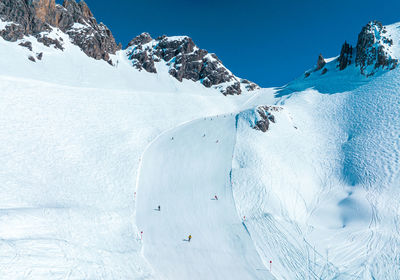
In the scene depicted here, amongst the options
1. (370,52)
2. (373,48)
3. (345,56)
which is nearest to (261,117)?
(370,52)

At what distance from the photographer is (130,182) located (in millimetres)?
25547

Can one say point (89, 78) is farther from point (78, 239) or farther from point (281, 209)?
point (281, 209)

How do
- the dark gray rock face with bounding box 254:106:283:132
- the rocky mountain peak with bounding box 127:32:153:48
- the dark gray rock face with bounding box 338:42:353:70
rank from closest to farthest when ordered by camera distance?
the dark gray rock face with bounding box 254:106:283:132 → the dark gray rock face with bounding box 338:42:353:70 → the rocky mountain peak with bounding box 127:32:153:48

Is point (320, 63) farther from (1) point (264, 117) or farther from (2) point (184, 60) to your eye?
(1) point (264, 117)

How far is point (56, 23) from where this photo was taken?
72250mm

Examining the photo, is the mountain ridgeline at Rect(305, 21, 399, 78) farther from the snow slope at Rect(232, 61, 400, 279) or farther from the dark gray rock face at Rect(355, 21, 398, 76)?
the snow slope at Rect(232, 61, 400, 279)

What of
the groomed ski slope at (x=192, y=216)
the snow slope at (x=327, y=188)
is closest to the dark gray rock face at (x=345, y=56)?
the snow slope at (x=327, y=188)

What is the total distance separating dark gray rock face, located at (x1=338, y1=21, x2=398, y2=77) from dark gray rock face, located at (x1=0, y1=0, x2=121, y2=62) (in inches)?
3217

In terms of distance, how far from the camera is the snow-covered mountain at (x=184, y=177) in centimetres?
1544

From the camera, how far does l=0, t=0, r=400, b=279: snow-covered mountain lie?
15.4m

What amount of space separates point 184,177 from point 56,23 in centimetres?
7850

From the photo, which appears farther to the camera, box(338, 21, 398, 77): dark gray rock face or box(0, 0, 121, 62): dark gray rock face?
box(0, 0, 121, 62): dark gray rock face

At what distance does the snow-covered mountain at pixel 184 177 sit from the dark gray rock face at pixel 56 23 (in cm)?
72

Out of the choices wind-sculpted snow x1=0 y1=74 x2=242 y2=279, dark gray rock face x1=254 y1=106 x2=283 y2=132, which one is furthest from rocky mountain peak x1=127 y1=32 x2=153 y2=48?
dark gray rock face x1=254 y1=106 x2=283 y2=132
